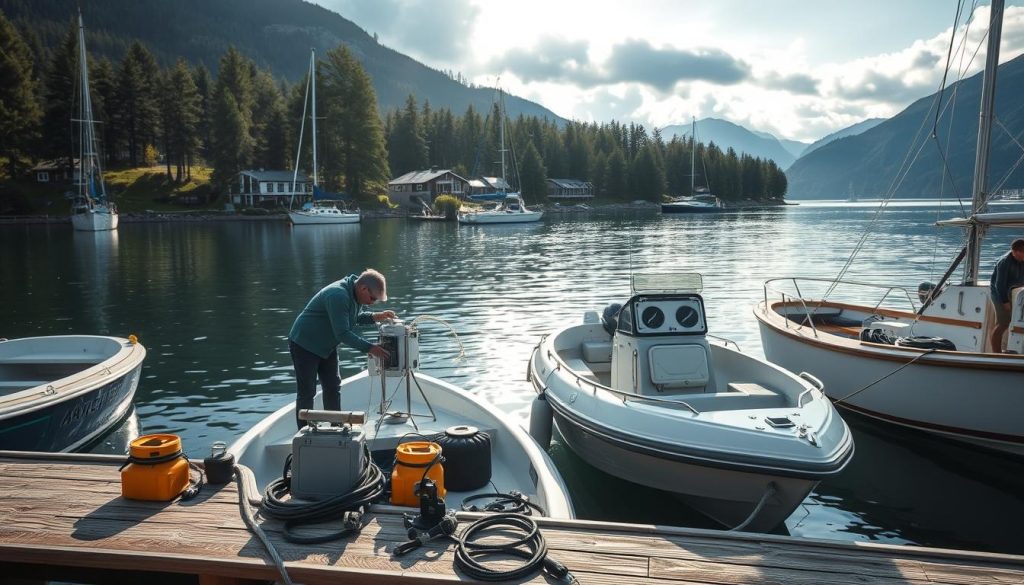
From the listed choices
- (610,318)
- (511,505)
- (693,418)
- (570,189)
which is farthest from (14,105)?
(511,505)

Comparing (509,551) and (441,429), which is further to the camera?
(441,429)

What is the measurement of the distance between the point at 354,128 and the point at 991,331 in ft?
281

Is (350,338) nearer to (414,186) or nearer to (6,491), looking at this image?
(6,491)

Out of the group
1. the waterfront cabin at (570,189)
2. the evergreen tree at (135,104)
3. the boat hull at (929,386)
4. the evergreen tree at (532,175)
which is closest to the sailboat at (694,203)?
the waterfront cabin at (570,189)

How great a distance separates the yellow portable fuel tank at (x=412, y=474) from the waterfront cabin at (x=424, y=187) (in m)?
96.3

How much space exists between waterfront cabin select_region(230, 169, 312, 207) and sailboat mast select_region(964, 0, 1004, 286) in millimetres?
82041

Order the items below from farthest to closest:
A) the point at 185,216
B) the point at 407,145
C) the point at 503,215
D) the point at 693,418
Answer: the point at 407,145, the point at 503,215, the point at 185,216, the point at 693,418

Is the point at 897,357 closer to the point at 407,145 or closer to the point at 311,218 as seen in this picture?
the point at 311,218

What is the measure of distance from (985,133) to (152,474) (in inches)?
555

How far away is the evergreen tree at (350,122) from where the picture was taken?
89.0 metres

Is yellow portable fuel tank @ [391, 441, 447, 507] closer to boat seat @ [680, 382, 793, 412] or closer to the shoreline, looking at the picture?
boat seat @ [680, 382, 793, 412]

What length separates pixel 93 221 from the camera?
58.7 m

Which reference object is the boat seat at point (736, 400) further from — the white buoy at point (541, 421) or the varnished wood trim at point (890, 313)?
the varnished wood trim at point (890, 313)

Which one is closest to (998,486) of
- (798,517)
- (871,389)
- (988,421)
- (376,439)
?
(988,421)
